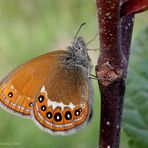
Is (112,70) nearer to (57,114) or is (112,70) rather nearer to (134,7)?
(134,7)

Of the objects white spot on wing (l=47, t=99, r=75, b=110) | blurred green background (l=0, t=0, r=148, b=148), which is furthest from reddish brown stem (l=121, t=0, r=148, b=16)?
blurred green background (l=0, t=0, r=148, b=148)

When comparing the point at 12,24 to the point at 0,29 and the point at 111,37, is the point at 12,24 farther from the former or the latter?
the point at 111,37

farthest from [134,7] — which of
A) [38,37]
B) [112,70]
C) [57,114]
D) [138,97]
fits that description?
[38,37]

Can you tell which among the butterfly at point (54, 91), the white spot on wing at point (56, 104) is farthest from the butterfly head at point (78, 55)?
the white spot on wing at point (56, 104)

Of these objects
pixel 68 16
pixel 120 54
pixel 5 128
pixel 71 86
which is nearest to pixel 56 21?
pixel 68 16

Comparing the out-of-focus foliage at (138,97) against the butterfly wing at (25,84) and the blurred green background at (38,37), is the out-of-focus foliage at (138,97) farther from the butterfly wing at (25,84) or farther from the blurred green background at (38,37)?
the blurred green background at (38,37)

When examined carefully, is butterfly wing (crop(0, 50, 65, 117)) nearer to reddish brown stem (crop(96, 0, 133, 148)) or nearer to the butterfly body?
the butterfly body

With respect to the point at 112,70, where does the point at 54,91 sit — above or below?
below
